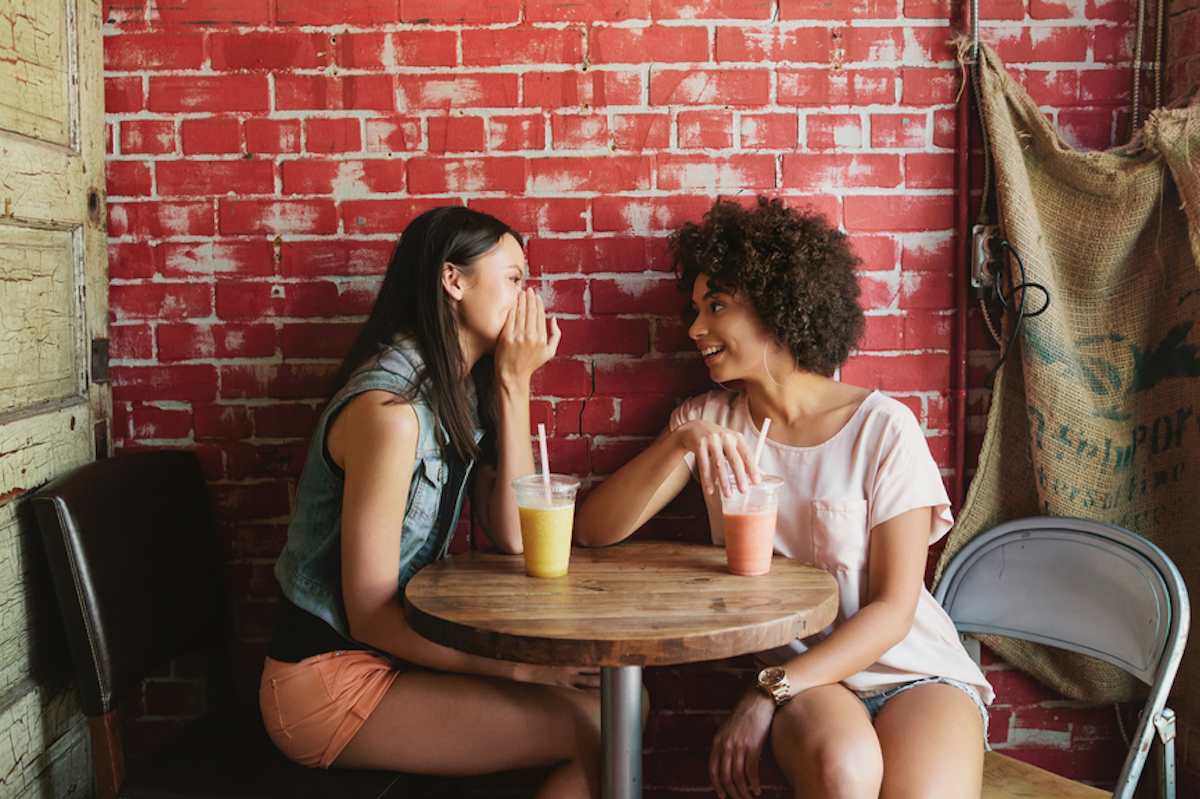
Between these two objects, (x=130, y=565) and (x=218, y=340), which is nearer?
(x=130, y=565)

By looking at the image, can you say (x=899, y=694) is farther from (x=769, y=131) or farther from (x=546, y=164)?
(x=546, y=164)

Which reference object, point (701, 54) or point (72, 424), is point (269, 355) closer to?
point (72, 424)

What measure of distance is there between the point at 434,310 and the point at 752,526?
0.74m

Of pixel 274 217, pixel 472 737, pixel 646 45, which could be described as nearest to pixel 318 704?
pixel 472 737

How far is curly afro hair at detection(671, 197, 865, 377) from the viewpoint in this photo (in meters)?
1.90

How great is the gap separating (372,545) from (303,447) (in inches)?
27.0

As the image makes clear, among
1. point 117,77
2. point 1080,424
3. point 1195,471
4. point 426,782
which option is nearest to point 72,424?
point 117,77

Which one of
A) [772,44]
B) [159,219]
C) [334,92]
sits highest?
[772,44]

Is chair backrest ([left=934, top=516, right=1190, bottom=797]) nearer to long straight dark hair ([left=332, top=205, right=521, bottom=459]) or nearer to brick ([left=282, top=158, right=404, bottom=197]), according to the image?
long straight dark hair ([left=332, top=205, right=521, bottom=459])

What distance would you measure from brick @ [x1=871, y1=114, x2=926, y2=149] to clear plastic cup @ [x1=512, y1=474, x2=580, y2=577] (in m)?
1.10

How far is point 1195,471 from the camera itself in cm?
204

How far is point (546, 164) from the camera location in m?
2.18

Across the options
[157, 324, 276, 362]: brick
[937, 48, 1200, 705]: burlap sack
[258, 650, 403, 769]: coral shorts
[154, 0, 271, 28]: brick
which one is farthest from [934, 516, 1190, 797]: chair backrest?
[154, 0, 271, 28]: brick

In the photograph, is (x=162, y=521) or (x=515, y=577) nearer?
(x=515, y=577)
